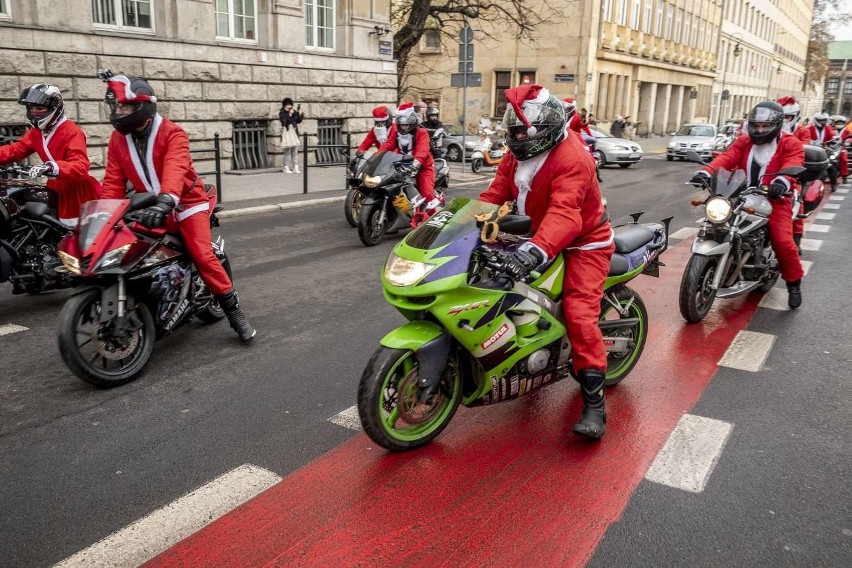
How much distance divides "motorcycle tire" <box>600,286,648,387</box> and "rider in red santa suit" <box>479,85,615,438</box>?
1.91ft

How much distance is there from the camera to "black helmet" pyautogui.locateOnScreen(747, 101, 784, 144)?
20.5ft

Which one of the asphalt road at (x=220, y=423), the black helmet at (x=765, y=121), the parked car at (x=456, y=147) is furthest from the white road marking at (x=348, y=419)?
the parked car at (x=456, y=147)

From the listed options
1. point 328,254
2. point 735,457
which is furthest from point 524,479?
point 328,254

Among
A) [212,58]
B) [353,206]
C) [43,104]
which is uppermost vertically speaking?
[212,58]

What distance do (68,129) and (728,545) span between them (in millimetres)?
5948

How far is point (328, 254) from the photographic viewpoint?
8.93 meters

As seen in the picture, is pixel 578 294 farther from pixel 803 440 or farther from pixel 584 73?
pixel 584 73

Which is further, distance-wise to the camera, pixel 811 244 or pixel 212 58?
pixel 212 58

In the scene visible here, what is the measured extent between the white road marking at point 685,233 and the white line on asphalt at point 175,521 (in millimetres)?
Answer: 8422

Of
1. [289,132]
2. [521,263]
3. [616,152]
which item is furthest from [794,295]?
[616,152]

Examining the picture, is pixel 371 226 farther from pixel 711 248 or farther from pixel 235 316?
pixel 711 248

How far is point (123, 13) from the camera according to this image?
15211 mm

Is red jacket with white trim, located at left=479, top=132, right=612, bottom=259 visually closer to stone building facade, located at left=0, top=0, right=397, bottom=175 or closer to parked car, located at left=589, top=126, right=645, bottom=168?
stone building facade, located at left=0, top=0, right=397, bottom=175

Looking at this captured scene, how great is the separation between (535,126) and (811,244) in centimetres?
801
